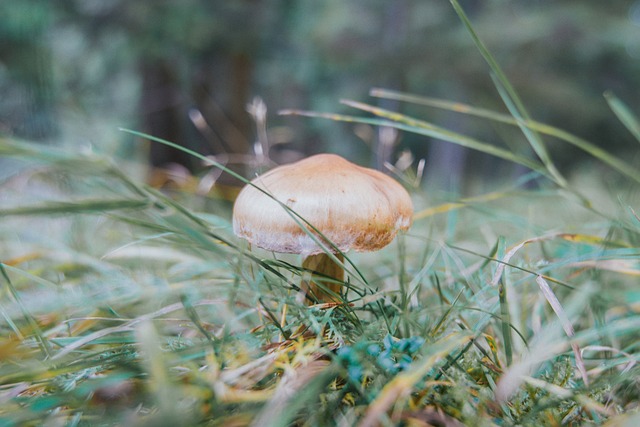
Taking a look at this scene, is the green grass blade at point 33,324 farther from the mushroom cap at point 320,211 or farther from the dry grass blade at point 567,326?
the dry grass blade at point 567,326

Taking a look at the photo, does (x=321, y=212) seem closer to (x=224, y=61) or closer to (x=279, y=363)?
(x=279, y=363)

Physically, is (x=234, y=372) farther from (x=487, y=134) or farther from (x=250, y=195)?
(x=487, y=134)

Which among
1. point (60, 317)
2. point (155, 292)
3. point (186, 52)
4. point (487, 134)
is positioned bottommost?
point (487, 134)

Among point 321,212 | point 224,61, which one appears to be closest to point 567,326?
point 321,212

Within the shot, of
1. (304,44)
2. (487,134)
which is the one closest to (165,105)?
(304,44)

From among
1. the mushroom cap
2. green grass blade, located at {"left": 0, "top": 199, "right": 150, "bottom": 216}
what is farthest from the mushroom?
green grass blade, located at {"left": 0, "top": 199, "right": 150, "bottom": 216}

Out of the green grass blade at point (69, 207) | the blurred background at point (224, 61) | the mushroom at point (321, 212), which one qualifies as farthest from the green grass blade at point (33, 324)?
the blurred background at point (224, 61)

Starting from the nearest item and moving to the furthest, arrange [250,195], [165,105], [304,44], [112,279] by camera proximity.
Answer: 1. [250,195]
2. [112,279]
3. [165,105]
4. [304,44]

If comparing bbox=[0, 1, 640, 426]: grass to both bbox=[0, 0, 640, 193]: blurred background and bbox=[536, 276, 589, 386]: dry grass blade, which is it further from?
bbox=[0, 0, 640, 193]: blurred background
